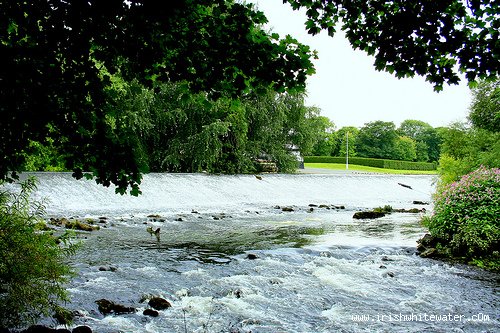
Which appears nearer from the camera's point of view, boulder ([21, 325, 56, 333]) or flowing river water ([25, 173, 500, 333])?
boulder ([21, 325, 56, 333])

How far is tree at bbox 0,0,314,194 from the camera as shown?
3.41m

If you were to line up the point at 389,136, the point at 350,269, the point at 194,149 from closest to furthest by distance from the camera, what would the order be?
the point at 350,269 < the point at 194,149 < the point at 389,136

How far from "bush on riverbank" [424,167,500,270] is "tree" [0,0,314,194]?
712 centimetres

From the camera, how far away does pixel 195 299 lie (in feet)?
21.4

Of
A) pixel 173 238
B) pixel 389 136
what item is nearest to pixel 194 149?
pixel 173 238

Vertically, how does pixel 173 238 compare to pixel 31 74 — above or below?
below

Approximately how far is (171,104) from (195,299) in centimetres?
2298

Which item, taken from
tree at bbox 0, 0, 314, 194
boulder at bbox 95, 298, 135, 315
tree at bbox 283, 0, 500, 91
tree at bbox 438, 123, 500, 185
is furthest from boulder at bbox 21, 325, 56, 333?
tree at bbox 438, 123, 500, 185

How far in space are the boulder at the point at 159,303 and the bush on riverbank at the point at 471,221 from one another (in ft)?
21.7

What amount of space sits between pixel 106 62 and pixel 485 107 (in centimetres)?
2319

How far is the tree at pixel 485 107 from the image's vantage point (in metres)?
21.9

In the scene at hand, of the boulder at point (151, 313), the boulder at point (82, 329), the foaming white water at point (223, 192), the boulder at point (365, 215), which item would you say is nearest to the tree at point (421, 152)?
the foaming white water at point (223, 192)

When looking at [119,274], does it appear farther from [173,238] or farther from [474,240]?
[474,240]

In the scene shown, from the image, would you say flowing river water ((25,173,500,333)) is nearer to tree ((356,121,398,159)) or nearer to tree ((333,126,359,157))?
tree ((333,126,359,157))
